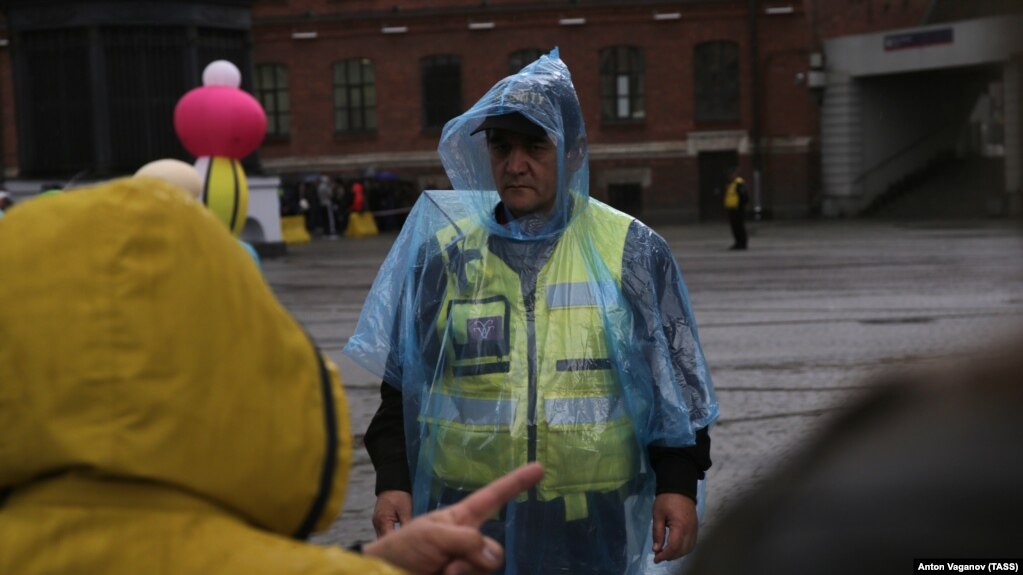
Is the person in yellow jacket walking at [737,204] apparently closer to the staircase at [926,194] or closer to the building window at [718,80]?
the staircase at [926,194]

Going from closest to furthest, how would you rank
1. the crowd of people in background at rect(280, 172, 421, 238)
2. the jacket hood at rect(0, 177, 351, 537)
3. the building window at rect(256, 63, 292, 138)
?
the jacket hood at rect(0, 177, 351, 537) < the crowd of people in background at rect(280, 172, 421, 238) < the building window at rect(256, 63, 292, 138)

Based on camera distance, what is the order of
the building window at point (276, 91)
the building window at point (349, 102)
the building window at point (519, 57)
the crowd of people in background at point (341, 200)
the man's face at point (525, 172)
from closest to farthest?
the man's face at point (525, 172)
the crowd of people in background at point (341, 200)
the building window at point (519, 57)
the building window at point (349, 102)
the building window at point (276, 91)

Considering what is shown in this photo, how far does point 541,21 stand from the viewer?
39406 mm

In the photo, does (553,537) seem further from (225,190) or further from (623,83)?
(623,83)

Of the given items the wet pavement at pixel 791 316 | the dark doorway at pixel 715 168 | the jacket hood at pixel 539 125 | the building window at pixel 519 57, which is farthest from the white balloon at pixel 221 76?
the dark doorway at pixel 715 168

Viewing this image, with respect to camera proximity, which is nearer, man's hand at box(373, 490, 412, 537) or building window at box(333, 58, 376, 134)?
man's hand at box(373, 490, 412, 537)

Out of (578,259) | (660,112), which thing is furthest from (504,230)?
(660,112)

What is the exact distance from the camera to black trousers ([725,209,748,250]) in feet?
81.9

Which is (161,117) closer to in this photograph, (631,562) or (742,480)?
(742,480)

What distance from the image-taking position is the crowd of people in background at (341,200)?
36.5m

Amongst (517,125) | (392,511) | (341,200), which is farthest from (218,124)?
(341,200)

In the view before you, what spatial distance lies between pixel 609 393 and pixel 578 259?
331 millimetres

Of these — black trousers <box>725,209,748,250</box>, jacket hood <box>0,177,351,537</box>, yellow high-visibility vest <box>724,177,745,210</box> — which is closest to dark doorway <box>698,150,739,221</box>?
black trousers <box>725,209,748,250</box>

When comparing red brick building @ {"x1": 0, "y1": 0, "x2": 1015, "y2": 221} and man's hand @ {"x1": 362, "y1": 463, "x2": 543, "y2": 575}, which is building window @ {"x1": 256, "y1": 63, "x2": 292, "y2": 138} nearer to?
red brick building @ {"x1": 0, "y1": 0, "x2": 1015, "y2": 221}
